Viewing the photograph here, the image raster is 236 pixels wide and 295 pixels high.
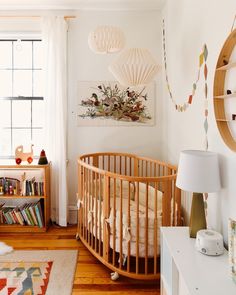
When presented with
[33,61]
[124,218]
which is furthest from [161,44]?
[124,218]

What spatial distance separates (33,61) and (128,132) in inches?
60.5

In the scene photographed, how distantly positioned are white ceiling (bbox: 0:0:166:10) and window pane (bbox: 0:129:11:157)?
1.50 meters

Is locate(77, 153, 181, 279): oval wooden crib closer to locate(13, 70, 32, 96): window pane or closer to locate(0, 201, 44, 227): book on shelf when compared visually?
locate(0, 201, 44, 227): book on shelf

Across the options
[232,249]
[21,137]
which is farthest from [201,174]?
[21,137]

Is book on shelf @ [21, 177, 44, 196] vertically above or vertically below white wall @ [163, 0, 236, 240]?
below

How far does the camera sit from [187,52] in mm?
2438

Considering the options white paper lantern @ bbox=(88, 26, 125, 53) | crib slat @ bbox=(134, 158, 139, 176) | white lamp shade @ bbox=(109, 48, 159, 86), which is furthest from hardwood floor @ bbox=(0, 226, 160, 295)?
white paper lantern @ bbox=(88, 26, 125, 53)

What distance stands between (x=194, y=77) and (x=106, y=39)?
914 millimetres

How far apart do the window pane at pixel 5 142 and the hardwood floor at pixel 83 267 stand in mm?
1065

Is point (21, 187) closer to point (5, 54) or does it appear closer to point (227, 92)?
point (5, 54)

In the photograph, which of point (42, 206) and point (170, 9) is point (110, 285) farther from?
point (170, 9)

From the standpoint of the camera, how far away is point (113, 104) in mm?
3479

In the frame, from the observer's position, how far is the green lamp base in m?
1.67

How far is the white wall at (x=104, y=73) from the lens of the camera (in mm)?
3430
